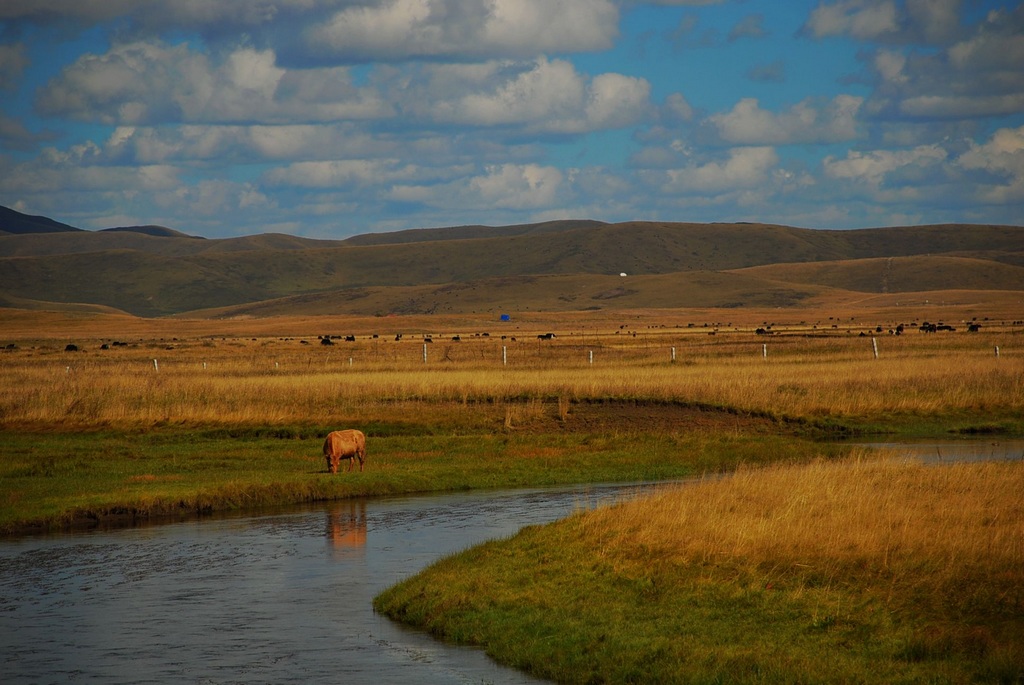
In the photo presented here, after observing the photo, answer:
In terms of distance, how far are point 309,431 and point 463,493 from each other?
9125mm

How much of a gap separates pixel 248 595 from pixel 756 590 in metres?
7.04

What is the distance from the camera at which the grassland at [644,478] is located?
41.0 feet

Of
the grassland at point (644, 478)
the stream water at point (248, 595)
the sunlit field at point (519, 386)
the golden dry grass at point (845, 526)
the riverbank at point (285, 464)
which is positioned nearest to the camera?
the grassland at point (644, 478)

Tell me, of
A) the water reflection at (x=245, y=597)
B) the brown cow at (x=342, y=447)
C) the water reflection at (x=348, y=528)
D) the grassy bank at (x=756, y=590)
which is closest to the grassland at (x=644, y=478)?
the grassy bank at (x=756, y=590)

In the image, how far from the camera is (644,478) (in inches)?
1115

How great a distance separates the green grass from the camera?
24.7 m

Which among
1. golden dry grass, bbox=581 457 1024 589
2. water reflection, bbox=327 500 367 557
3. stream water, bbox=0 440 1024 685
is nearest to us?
stream water, bbox=0 440 1024 685

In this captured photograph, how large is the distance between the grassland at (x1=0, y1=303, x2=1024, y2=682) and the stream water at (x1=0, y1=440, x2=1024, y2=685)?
1043 millimetres

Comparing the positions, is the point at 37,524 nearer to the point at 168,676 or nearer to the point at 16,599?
the point at 16,599

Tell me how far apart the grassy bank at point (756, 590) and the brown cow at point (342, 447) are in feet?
33.0

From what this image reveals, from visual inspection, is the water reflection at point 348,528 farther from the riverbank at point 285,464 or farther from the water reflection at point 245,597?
the riverbank at point 285,464

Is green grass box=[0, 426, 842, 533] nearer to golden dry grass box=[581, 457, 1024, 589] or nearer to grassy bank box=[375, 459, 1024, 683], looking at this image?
golden dry grass box=[581, 457, 1024, 589]

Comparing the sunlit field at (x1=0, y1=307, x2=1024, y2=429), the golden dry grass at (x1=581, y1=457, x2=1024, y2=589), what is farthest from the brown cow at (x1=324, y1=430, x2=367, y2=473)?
the golden dry grass at (x1=581, y1=457, x2=1024, y2=589)

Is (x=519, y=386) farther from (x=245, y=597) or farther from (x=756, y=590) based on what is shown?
(x=756, y=590)
